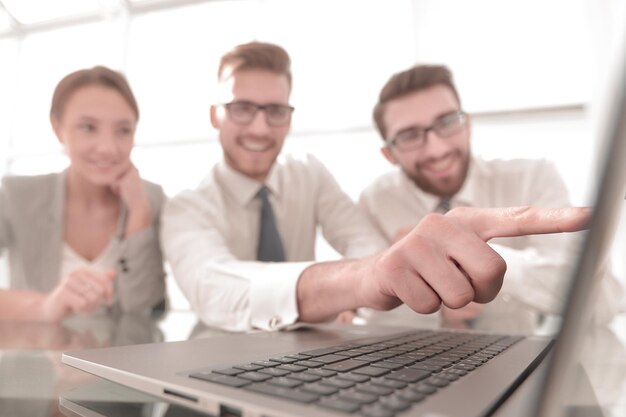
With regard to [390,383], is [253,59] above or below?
above

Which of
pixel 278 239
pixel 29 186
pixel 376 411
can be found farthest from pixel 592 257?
pixel 29 186

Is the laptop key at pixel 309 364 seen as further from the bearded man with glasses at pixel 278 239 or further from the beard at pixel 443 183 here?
the beard at pixel 443 183

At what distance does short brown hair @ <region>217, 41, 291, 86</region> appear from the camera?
0.69m

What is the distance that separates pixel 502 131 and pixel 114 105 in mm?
798

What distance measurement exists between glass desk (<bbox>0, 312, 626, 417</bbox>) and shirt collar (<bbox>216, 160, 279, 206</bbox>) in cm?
23

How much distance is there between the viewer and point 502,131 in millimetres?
1026

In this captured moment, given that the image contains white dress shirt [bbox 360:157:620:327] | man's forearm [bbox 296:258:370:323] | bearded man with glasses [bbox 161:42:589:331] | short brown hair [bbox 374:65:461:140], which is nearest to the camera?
bearded man with glasses [bbox 161:42:589:331]

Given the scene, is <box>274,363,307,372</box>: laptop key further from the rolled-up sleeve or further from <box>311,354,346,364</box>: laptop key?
the rolled-up sleeve

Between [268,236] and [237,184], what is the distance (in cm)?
11

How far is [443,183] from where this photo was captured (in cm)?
82

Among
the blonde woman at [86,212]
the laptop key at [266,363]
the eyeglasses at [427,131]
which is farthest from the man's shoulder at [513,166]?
the laptop key at [266,363]

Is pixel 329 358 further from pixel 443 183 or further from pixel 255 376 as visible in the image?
pixel 443 183

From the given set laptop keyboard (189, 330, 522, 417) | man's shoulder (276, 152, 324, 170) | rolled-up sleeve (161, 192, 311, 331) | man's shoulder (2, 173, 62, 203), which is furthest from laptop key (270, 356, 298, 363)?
man's shoulder (2, 173, 62, 203)

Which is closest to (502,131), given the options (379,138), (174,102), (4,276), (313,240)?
(379,138)
